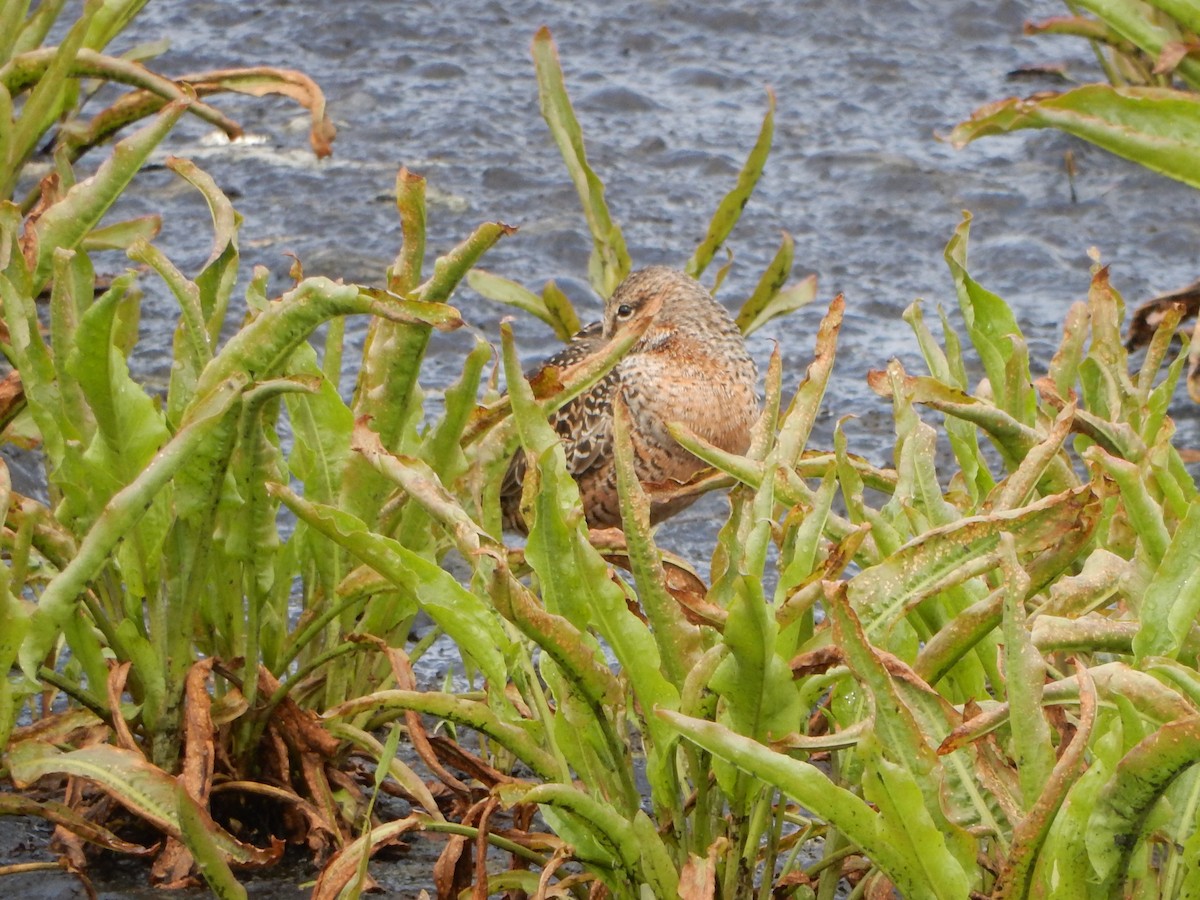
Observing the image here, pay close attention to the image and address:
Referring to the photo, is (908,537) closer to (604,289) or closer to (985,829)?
(985,829)

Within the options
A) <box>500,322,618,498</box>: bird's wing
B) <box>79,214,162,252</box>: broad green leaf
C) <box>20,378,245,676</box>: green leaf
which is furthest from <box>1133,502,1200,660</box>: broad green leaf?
<box>500,322,618,498</box>: bird's wing

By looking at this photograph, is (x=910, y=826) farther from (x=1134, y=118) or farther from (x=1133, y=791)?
(x=1134, y=118)

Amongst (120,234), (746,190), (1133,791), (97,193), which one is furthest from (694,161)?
(1133,791)

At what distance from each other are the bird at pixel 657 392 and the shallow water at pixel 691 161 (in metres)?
0.28

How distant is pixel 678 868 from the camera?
8.34ft

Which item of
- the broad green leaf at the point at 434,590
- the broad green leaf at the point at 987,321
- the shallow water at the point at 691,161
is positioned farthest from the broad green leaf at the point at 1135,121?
the broad green leaf at the point at 434,590

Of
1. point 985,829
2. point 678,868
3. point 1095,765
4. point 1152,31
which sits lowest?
point 678,868

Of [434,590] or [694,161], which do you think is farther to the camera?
[694,161]

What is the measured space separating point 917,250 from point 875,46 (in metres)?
2.40

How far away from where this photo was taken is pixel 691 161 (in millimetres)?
7988

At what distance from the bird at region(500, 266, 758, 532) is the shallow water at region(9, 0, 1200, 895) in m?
0.28

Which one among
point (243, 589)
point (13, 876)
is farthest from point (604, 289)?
point (13, 876)

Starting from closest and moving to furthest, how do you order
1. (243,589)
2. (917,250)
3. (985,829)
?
(985,829) < (243,589) < (917,250)

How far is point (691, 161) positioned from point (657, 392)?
2.82 meters
